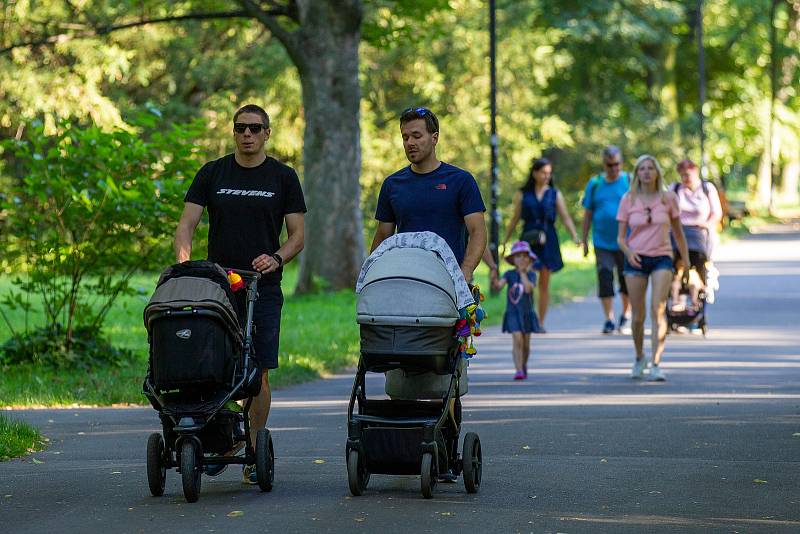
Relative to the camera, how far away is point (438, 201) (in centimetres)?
823

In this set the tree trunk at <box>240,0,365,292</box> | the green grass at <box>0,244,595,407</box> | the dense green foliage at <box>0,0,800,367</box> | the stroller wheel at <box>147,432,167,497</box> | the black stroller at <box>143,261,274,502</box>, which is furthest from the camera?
the tree trunk at <box>240,0,365,292</box>

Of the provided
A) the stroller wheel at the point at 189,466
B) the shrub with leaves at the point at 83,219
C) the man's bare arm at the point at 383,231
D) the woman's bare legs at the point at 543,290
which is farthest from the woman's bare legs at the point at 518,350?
the stroller wheel at the point at 189,466

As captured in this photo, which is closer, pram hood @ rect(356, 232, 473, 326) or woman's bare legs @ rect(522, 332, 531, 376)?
pram hood @ rect(356, 232, 473, 326)

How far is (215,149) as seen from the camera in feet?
126

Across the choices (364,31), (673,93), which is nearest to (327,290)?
(364,31)

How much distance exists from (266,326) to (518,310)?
5.93 meters

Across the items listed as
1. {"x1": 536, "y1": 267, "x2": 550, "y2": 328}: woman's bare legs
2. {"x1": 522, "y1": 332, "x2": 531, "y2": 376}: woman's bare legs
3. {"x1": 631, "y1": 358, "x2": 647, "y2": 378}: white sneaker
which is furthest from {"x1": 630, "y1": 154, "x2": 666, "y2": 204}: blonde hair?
{"x1": 536, "y1": 267, "x2": 550, "y2": 328}: woman's bare legs

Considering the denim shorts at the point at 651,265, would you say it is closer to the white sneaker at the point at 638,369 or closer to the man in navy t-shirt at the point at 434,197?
the white sneaker at the point at 638,369

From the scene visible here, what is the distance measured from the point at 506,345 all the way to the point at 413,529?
35.5 feet

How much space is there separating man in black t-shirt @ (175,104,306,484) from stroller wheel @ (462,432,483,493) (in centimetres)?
112

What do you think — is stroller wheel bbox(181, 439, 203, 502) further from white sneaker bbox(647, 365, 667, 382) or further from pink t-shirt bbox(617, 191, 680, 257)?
pink t-shirt bbox(617, 191, 680, 257)

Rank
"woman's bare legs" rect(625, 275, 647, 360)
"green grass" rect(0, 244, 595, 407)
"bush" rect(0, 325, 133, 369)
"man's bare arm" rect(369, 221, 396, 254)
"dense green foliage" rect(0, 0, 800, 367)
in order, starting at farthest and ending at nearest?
1. "bush" rect(0, 325, 133, 369)
2. "dense green foliage" rect(0, 0, 800, 367)
3. "woman's bare legs" rect(625, 275, 647, 360)
4. "green grass" rect(0, 244, 595, 407)
5. "man's bare arm" rect(369, 221, 396, 254)

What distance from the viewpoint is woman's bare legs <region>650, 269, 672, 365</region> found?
46.2 ft

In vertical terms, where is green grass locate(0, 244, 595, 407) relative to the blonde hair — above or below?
below
